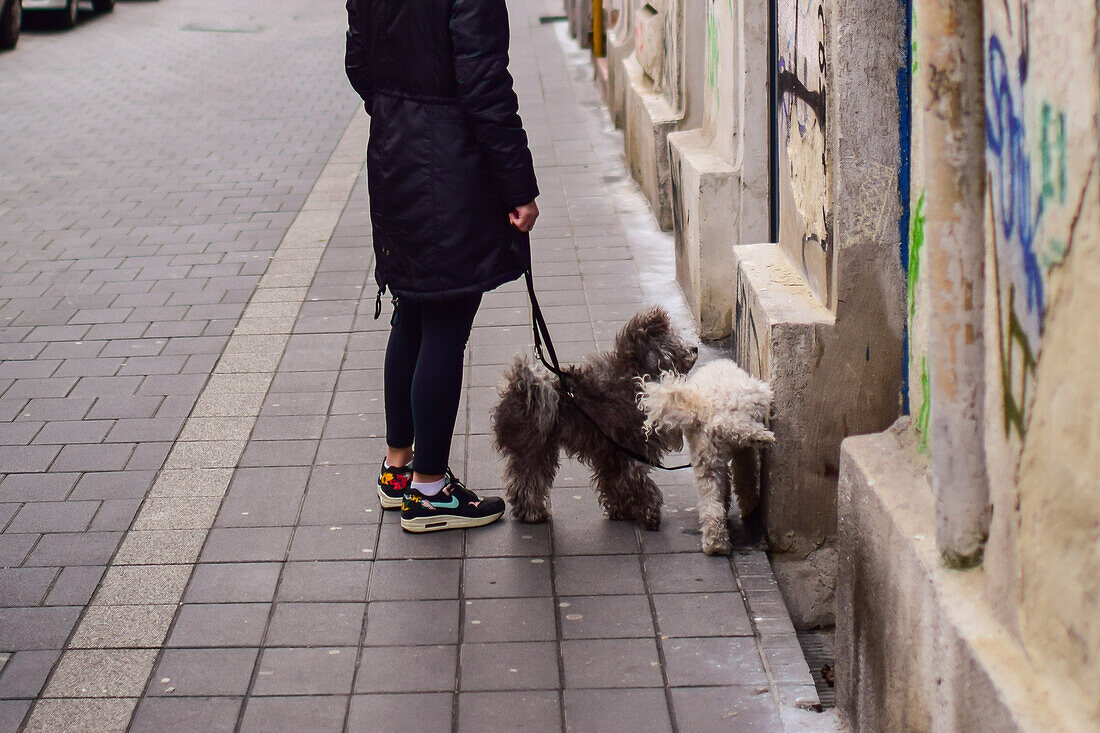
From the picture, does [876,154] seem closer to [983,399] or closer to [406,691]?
[983,399]

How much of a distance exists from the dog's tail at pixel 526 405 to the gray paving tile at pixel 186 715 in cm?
128

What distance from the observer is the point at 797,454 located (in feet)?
13.1

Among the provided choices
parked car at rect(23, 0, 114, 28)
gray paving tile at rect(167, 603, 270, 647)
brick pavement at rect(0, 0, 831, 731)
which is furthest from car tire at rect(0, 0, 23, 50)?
gray paving tile at rect(167, 603, 270, 647)

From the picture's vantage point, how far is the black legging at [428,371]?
406cm

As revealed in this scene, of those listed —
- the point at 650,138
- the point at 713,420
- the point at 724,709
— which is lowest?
the point at 724,709

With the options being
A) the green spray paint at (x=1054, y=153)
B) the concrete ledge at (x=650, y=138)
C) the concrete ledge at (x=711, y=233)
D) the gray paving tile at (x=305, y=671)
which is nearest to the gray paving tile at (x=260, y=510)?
the gray paving tile at (x=305, y=671)

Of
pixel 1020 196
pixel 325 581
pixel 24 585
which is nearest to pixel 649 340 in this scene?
pixel 325 581

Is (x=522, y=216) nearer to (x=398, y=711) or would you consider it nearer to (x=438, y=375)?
(x=438, y=375)

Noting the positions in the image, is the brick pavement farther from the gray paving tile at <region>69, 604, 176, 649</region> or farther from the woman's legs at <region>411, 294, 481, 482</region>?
the woman's legs at <region>411, 294, 481, 482</region>

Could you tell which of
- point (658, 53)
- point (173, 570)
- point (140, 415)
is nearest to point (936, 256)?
point (173, 570)

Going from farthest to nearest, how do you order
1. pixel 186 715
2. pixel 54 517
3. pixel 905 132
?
pixel 54 517
pixel 905 132
pixel 186 715

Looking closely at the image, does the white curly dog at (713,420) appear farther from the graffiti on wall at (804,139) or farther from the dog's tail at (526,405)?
the graffiti on wall at (804,139)

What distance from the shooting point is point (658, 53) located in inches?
336

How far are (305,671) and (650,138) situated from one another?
5484 millimetres
